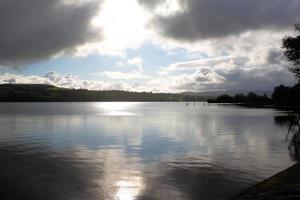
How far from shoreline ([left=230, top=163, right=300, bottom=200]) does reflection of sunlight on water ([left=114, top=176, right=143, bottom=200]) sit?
8090 millimetres

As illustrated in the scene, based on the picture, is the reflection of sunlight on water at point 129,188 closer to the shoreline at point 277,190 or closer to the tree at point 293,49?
the shoreline at point 277,190

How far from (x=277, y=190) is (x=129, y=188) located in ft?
39.8

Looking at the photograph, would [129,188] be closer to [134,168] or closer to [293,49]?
[134,168]

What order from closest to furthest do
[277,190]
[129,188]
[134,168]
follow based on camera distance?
[277,190], [129,188], [134,168]

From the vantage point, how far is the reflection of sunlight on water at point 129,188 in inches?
1077

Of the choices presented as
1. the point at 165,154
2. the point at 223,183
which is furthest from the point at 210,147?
the point at 223,183

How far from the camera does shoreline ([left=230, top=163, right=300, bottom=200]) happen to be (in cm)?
2264

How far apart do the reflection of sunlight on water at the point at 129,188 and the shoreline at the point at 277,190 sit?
809cm

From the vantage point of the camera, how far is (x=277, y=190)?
24891 millimetres

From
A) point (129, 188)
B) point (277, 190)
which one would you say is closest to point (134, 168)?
point (129, 188)

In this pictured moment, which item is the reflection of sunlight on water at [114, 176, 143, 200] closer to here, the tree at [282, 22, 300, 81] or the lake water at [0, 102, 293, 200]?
the lake water at [0, 102, 293, 200]

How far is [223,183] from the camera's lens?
3183 cm

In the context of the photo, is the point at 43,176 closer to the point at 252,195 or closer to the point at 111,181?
the point at 111,181

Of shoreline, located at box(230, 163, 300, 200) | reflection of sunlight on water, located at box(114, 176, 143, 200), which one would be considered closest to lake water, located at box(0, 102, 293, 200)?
reflection of sunlight on water, located at box(114, 176, 143, 200)
